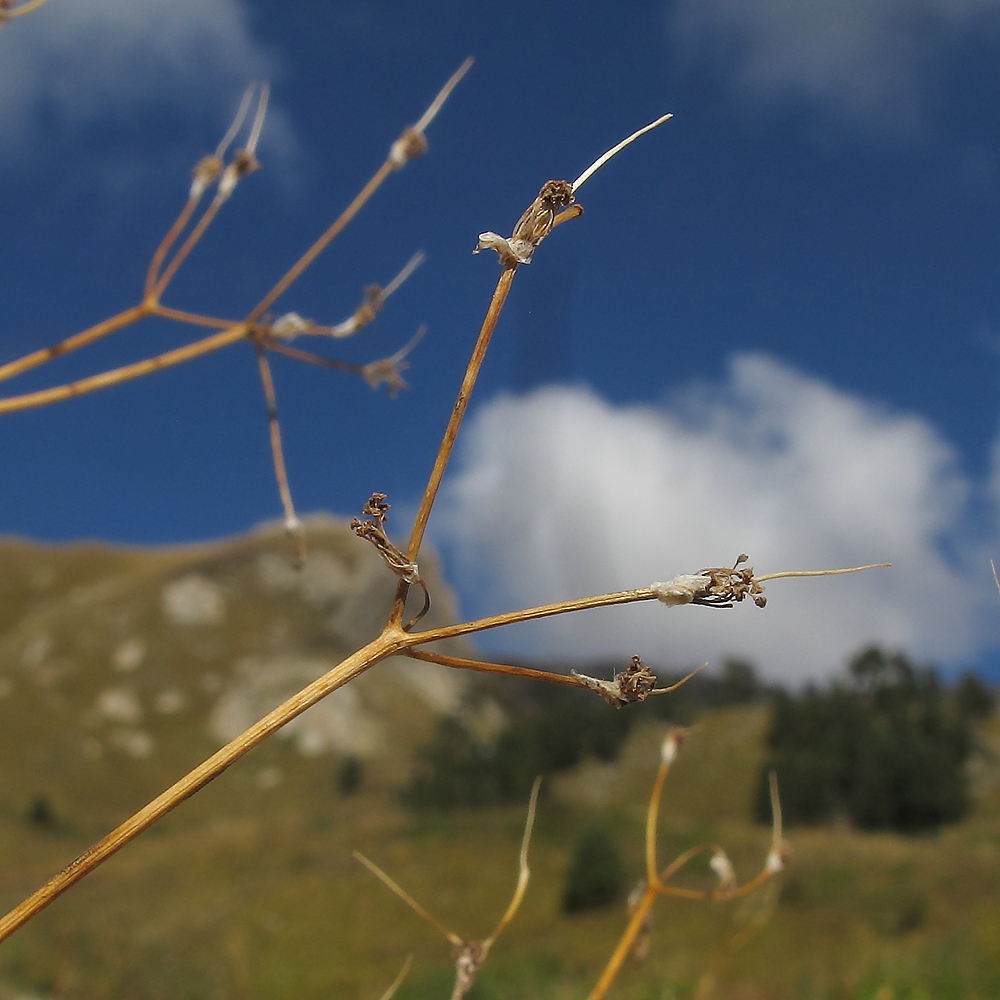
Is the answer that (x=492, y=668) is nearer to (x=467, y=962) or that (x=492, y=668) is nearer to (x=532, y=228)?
(x=532, y=228)

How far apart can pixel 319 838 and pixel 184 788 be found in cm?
2591

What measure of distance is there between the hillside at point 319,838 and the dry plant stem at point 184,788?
1.25 metres

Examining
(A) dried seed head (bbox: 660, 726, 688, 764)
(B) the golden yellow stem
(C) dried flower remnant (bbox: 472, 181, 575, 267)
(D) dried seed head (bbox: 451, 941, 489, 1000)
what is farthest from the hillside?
(C) dried flower remnant (bbox: 472, 181, 575, 267)

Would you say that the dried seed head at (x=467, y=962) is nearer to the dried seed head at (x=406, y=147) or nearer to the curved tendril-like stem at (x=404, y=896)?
the curved tendril-like stem at (x=404, y=896)

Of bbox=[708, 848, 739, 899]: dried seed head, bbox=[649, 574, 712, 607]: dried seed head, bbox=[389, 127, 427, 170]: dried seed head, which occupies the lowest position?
bbox=[649, 574, 712, 607]: dried seed head

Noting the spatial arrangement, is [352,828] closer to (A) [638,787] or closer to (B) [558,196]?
(A) [638,787]

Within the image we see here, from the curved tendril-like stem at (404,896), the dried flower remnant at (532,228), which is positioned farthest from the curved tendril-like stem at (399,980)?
the dried flower remnant at (532,228)

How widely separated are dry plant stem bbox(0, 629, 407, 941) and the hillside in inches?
49.3

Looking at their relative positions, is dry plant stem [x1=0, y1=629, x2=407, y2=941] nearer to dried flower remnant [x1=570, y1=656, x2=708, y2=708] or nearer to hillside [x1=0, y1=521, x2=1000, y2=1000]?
dried flower remnant [x1=570, y1=656, x2=708, y2=708]

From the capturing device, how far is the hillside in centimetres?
1017

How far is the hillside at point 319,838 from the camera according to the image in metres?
10.2

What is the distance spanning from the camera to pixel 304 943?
1675 centimetres

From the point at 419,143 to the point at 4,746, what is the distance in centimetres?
5203

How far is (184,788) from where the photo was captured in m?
0.39
